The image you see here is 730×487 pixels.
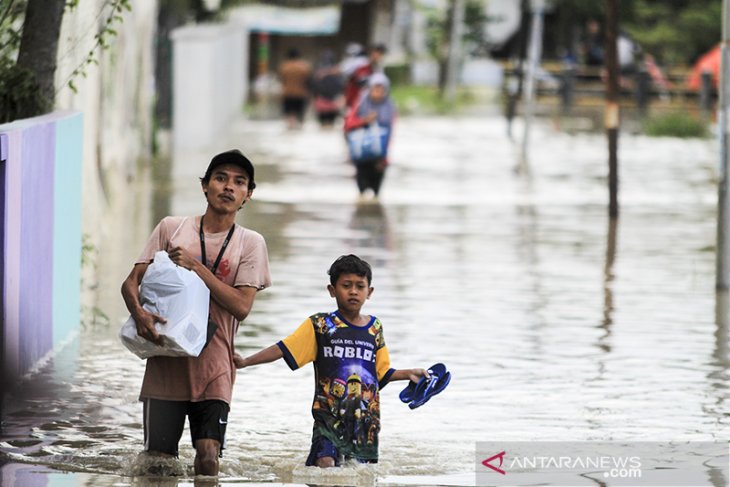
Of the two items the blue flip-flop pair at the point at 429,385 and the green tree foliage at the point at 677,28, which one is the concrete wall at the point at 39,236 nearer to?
the blue flip-flop pair at the point at 429,385

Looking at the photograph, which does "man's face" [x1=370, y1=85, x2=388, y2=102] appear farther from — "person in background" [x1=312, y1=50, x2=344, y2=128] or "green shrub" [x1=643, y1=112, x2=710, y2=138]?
"person in background" [x1=312, y1=50, x2=344, y2=128]

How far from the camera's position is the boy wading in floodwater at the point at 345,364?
25.4 feet

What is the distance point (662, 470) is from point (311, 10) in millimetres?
53024

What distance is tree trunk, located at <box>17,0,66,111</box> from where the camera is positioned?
38.6 feet

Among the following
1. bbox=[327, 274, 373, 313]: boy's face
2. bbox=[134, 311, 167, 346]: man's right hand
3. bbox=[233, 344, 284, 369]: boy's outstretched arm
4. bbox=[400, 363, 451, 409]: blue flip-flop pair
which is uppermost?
bbox=[327, 274, 373, 313]: boy's face

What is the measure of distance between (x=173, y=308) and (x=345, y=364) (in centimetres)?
76

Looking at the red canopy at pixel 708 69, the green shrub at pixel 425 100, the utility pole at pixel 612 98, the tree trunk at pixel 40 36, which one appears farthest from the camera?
the green shrub at pixel 425 100

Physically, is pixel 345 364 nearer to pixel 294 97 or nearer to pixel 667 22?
pixel 294 97

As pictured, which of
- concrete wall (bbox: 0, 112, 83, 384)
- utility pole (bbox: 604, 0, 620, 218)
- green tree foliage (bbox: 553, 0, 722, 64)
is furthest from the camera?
green tree foliage (bbox: 553, 0, 722, 64)

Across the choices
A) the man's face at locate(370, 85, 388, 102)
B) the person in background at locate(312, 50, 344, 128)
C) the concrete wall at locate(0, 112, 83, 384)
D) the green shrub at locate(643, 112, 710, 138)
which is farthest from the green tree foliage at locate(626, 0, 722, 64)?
the concrete wall at locate(0, 112, 83, 384)

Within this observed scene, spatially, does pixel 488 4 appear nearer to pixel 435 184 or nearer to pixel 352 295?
pixel 435 184

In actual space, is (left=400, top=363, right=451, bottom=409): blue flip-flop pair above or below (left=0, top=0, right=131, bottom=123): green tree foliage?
below

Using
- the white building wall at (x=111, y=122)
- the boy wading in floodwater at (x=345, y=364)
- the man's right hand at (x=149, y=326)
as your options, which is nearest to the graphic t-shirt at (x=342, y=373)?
the boy wading in floodwater at (x=345, y=364)

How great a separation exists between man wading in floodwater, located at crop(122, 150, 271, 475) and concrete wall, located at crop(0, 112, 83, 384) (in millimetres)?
1887
